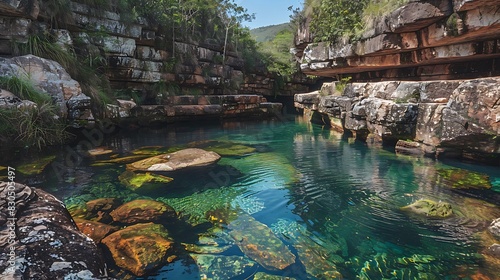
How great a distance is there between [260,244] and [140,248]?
121 centimetres

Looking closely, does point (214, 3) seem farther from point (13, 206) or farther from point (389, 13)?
point (13, 206)

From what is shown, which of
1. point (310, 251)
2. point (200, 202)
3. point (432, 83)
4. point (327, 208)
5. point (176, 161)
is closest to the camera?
point (310, 251)

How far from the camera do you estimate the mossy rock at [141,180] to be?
477 centimetres

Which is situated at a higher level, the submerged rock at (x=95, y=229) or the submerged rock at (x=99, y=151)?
the submerged rock at (x=99, y=151)

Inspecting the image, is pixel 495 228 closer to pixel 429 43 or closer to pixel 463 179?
pixel 463 179

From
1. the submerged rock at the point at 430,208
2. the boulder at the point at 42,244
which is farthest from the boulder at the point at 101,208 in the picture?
the submerged rock at the point at 430,208

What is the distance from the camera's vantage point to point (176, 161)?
20.0 feet

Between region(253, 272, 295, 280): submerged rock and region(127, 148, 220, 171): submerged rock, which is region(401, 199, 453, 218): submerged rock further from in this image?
region(127, 148, 220, 171): submerged rock

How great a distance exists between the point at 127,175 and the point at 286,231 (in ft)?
10.9

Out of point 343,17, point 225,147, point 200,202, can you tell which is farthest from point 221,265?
point 343,17

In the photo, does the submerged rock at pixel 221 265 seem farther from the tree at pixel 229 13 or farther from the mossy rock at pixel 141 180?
the tree at pixel 229 13

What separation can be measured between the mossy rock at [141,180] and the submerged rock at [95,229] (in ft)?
4.49

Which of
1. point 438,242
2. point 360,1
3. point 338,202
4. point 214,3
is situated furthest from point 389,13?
point 214,3

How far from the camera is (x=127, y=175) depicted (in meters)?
5.24
